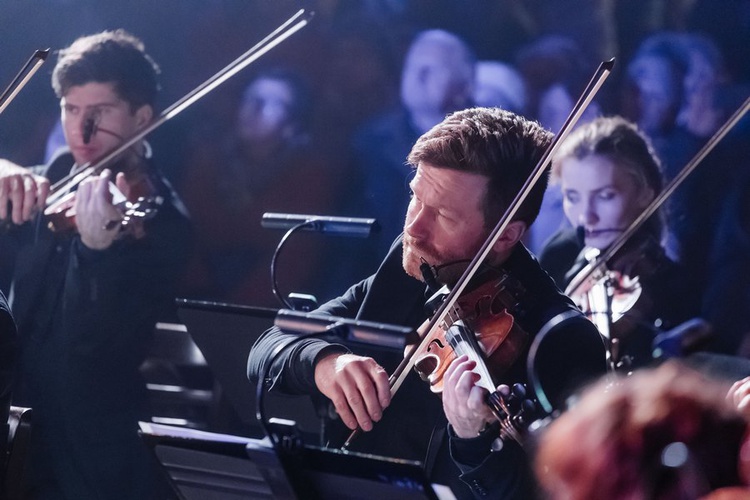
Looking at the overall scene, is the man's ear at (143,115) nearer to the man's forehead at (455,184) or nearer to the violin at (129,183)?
the violin at (129,183)

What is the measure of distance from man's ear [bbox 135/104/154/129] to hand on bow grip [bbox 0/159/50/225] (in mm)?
406

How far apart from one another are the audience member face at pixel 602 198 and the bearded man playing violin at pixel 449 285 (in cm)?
119

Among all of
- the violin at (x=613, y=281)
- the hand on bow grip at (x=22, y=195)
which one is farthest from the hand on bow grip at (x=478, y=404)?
the hand on bow grip at (x=22, y=195)

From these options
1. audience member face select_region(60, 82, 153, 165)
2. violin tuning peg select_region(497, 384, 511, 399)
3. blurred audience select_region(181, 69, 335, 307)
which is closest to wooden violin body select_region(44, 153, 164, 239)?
audience member face select_region(60, 82, 153, 165)

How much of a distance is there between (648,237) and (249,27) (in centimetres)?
231

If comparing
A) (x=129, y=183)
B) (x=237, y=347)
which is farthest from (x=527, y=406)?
(x=129, y=183)

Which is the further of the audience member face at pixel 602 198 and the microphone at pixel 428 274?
the audience member face at pixel 602 198

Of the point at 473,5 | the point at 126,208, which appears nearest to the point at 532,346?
the point at 126,208

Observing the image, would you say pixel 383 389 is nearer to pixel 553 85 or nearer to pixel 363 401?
pixel 363 401

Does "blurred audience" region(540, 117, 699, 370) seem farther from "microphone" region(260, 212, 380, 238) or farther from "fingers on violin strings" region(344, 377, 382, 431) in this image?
"fingers on violin strings" region(344, 377, 382, 431)

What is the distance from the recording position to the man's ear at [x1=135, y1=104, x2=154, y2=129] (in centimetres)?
370

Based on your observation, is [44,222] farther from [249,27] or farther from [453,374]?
[453,374]

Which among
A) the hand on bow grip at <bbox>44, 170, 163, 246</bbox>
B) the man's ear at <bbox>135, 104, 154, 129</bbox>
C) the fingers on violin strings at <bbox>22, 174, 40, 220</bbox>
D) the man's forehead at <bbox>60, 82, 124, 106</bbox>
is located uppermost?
the man's forehead at <bbox>60, 82, 124, 106</bbox>

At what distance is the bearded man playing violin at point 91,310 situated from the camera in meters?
3.31
